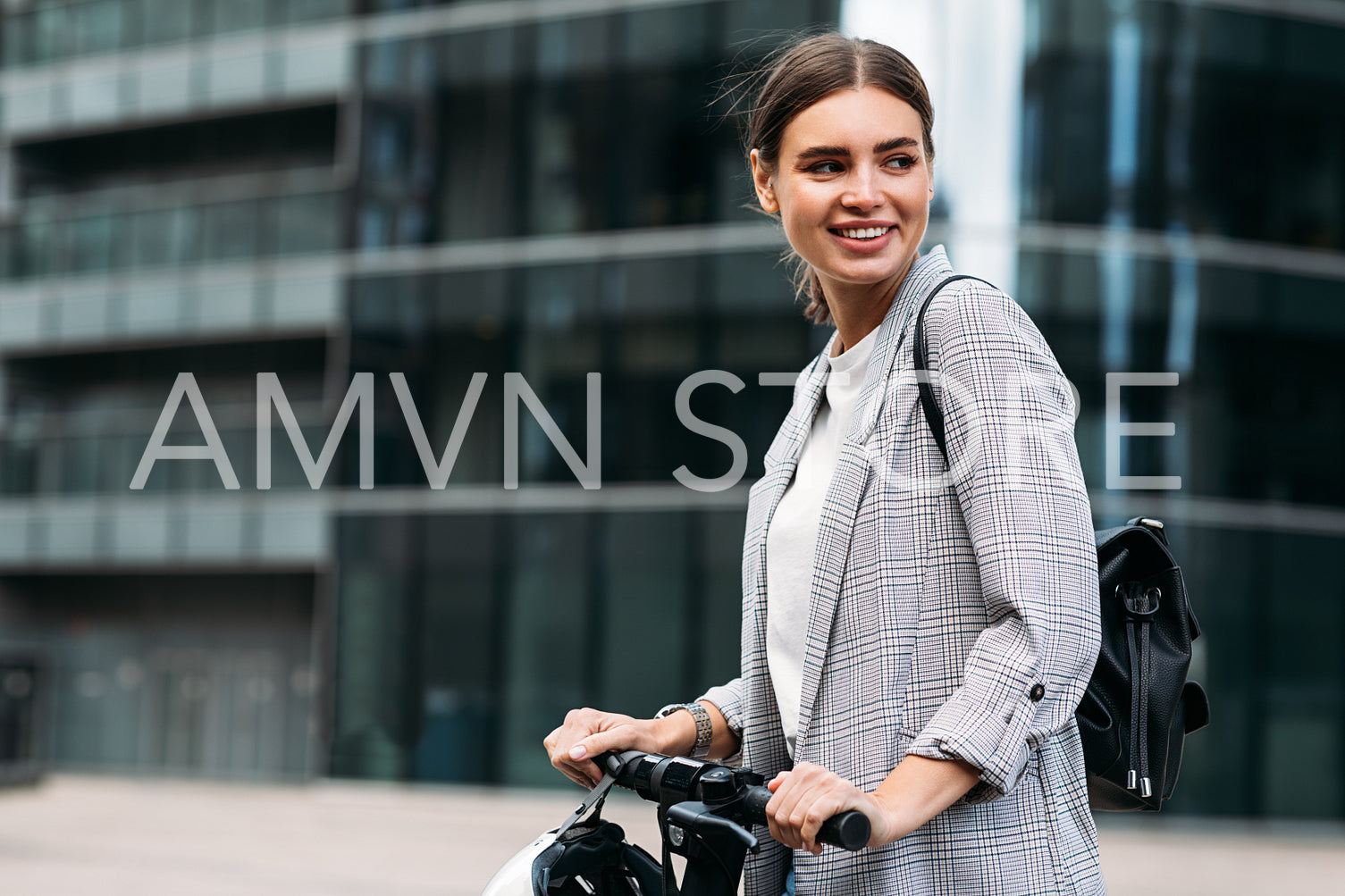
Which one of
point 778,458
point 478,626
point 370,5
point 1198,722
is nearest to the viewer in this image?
point 1198,722

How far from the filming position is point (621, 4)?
61.0 feet

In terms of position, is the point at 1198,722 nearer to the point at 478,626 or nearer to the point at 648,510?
the point at 648,510

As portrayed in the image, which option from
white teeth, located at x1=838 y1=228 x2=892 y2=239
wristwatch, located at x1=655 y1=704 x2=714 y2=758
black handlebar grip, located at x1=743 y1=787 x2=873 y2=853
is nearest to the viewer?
black handlebar grip, located at x1=743 y1=787 x2=873 y2=853

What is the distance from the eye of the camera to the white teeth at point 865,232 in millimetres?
1930

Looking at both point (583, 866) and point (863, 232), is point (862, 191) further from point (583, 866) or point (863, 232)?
point (583, 866)

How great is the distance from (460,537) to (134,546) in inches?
281

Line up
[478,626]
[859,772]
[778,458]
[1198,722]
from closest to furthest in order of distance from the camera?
[859,772], [1198,722], [778,458], [478,626]

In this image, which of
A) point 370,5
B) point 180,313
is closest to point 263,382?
point 180,313

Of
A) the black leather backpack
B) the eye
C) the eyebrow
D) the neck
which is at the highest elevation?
the eyebrow

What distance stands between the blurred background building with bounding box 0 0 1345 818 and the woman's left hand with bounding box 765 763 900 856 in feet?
43.8

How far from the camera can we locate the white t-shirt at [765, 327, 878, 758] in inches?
79.2

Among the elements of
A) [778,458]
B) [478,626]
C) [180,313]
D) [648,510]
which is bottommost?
[478,626]

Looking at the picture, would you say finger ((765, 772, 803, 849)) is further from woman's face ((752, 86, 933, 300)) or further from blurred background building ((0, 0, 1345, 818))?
blurred background building ((0, 0, 1345, 818))

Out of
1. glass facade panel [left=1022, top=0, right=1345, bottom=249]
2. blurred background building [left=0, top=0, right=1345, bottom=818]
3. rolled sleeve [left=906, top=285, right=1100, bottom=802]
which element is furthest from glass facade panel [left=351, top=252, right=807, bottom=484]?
rolled sleeve [left=906, top=285, right=1100, bottom=802]
